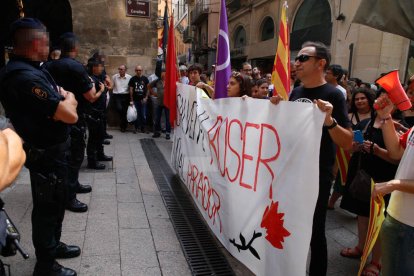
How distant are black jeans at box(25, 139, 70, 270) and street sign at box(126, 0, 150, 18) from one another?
7695 millimetres

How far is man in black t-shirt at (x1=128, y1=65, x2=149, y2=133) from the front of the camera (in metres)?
8.62

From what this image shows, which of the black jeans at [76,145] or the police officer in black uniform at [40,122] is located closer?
the police officer in black uniform at [40,122]

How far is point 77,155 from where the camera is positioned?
3.89 meters

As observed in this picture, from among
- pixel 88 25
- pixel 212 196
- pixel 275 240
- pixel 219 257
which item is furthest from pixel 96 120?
pixel 88 25

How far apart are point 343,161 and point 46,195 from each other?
3227mm

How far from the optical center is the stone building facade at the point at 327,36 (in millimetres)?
10711

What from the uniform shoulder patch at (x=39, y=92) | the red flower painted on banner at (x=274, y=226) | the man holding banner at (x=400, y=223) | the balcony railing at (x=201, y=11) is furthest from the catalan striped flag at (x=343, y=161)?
the balcony railing at (x=201, y=11)

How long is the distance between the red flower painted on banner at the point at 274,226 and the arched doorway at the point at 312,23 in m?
12.3

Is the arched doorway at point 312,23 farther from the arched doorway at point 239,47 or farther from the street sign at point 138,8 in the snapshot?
the street sign at point 138,8

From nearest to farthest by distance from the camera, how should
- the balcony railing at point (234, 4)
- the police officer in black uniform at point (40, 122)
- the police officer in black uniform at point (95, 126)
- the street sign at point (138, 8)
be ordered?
the police officer in black uniform at point (40, 122)
the police officer in black uniform at point (95, 126)
the street sign at point (138, 8)
the balcony railing at point (234, 4)

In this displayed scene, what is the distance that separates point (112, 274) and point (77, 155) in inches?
68.4

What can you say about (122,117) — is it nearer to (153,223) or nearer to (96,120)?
(96,120)

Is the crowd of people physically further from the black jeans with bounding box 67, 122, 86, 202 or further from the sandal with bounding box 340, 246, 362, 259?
the black jeans with bounding box 67, 122, 86, 202

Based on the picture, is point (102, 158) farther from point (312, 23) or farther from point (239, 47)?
point (239, 47)
